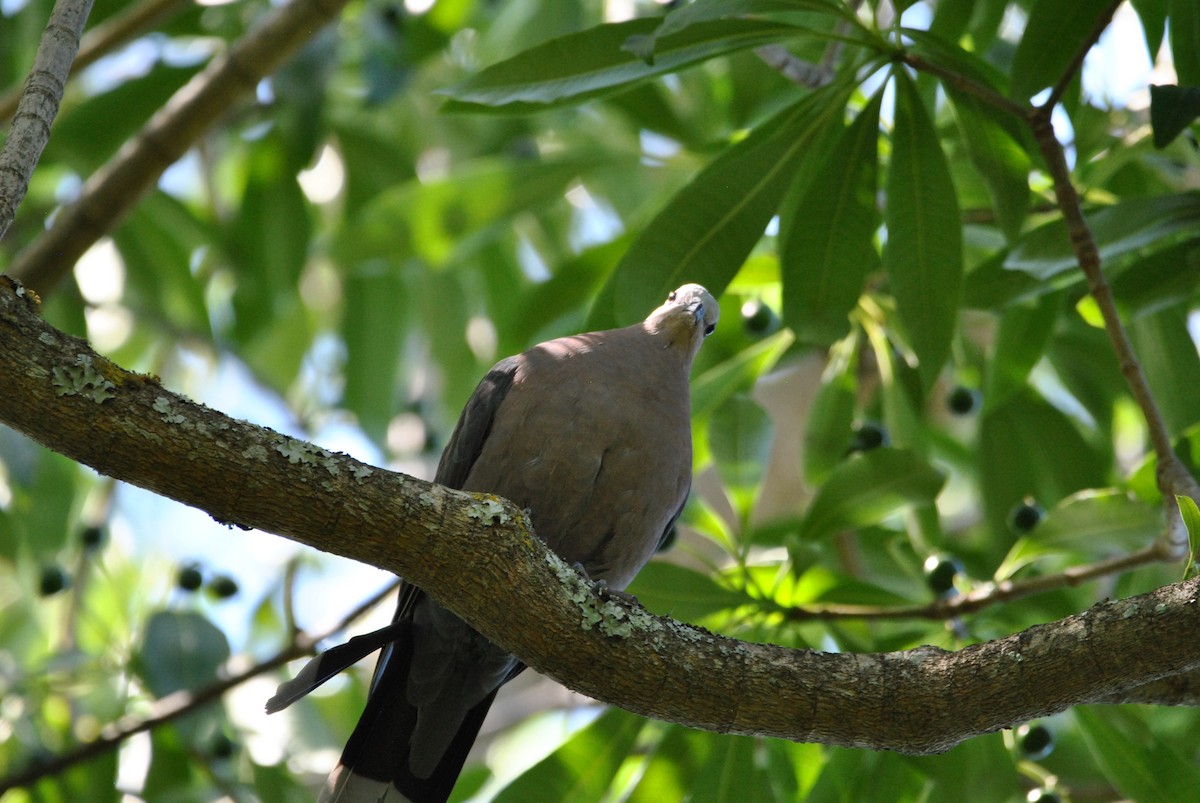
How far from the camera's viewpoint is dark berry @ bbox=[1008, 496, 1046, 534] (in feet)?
12.5

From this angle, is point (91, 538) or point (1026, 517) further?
point (91, 538)

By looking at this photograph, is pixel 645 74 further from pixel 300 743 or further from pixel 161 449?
pixel 300 743

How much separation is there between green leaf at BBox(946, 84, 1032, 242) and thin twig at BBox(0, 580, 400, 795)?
201 centimetres

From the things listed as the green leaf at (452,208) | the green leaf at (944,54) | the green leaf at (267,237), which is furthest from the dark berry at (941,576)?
the green leaf at (267,237)

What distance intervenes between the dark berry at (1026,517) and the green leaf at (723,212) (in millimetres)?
1401

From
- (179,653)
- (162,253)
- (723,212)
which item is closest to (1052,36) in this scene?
(723,212)

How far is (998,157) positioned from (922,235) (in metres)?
0.28

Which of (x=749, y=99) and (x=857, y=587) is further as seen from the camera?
(x=749, y=99)

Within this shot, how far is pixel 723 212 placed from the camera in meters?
3.17

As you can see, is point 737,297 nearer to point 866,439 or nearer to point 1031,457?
point 866,439

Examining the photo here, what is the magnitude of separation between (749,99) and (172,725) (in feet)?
9.98

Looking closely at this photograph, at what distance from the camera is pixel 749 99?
14.1 feet

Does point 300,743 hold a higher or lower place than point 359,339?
lower

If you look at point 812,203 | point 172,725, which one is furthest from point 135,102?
point 812,203
